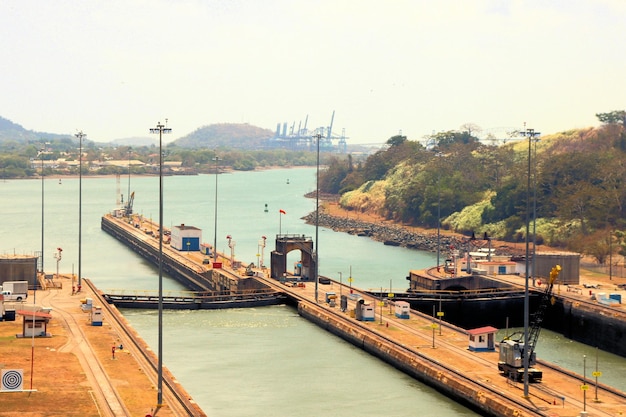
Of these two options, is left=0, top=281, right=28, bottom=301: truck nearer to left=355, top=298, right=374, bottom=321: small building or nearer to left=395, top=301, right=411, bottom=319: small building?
left=355, top=298, right=374, bottom=321: small building

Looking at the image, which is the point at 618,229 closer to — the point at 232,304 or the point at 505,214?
the point at 505,214

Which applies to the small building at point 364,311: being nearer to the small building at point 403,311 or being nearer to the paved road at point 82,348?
the small building at point 403,311

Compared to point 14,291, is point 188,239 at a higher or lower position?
higher

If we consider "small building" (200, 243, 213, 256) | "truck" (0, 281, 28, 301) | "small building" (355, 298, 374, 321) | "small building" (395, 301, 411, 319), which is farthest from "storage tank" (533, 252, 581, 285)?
"truck" (0, 281, 28, 301)

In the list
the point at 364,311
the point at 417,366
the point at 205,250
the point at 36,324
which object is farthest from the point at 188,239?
the point at 417,366

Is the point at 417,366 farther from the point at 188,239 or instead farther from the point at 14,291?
the point at 188,239

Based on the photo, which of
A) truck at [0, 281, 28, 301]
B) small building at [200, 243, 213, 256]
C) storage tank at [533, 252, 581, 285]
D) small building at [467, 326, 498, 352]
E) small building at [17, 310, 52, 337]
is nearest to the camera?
small building at [467, 326, 498, 352]
